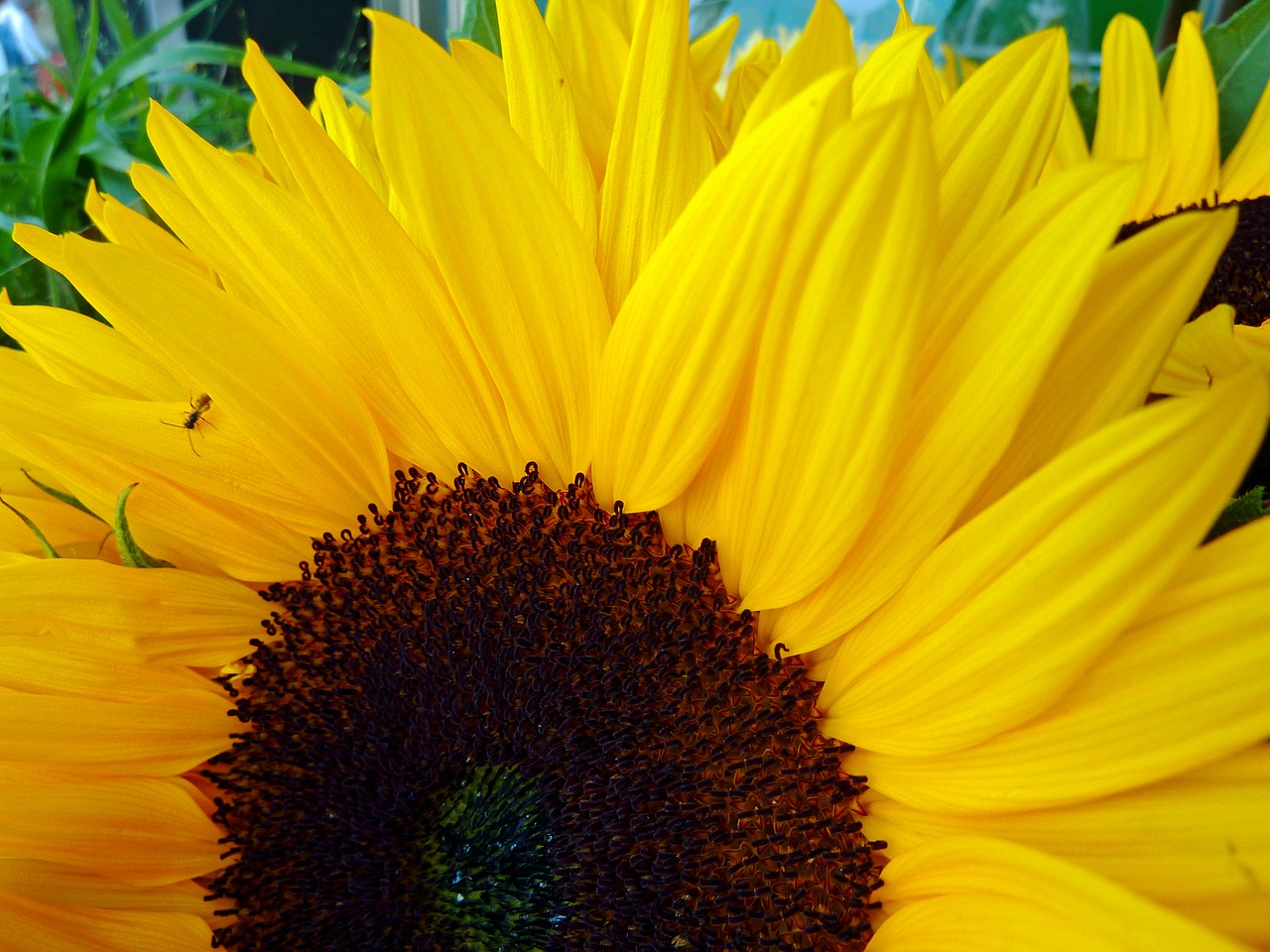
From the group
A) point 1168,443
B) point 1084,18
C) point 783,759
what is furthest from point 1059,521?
point 1084,18

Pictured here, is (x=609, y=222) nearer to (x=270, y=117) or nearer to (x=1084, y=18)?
(x=270, y=117)

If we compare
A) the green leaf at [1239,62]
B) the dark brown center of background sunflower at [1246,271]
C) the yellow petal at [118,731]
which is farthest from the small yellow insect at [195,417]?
the green leaf at [1239,62]

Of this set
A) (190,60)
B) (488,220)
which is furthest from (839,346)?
(190,60)

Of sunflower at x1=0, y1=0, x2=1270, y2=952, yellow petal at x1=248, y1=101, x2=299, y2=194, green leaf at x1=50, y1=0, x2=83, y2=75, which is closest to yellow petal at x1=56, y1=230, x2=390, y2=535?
sunflower at x1=0, y1=0, x2=1270, y2=952

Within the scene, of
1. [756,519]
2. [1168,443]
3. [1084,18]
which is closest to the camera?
A: [1168,443]

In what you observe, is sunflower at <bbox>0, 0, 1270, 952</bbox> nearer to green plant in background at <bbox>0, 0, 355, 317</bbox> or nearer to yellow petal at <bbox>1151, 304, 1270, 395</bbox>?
yellow petal at <bbox>1151, 304, 1270, 395</bbox>

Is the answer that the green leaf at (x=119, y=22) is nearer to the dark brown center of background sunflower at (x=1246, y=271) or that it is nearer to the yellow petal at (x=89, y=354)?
the yellow petal at (x=89, y=354)

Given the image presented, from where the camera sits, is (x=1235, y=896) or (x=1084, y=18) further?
(x=1084, y=18)
